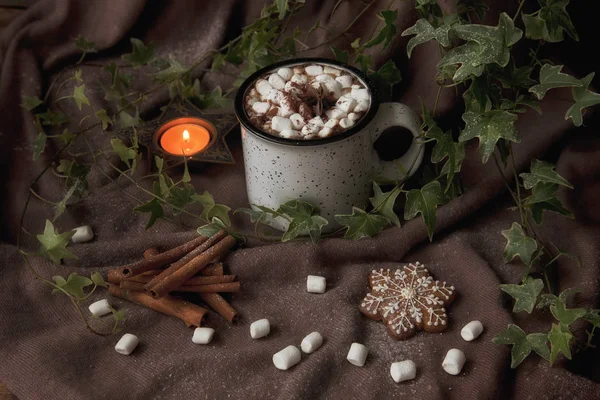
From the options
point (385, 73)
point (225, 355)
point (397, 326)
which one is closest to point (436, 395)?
point (397, 326)

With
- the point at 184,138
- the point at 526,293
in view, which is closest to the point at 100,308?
the point at 184,138

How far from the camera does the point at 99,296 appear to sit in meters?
1.08

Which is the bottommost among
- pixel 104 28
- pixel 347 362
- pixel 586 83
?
pixel 347 362

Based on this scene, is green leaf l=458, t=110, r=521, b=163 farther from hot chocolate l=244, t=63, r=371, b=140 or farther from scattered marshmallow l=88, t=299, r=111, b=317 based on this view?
scattered marshmallow l=88, t=299, r=111, b=317

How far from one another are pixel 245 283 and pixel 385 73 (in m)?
0.42

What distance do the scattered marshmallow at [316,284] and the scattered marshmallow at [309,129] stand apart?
21 cm

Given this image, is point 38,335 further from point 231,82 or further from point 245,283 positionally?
point 231,82

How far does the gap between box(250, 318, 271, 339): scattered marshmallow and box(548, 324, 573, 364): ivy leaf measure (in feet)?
1.24

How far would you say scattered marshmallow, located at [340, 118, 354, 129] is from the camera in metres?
1.06

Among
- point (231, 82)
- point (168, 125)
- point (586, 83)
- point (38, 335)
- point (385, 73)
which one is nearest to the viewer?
point (586, 83)

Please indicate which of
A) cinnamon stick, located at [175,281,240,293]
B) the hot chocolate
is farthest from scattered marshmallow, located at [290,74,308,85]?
cinnamon stick, located at [175,281,240,293]

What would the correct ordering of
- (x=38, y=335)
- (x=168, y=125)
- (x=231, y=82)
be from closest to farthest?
1. (x=38, y=335)
2. (x=168, y=125)
3. (x=231, y=82)

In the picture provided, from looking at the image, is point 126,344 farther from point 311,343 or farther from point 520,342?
point 520,342

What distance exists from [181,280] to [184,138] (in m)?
0.34
